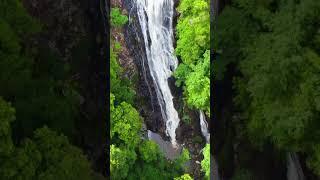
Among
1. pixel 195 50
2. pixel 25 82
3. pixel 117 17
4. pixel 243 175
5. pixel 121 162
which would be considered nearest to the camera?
pixel 25 82

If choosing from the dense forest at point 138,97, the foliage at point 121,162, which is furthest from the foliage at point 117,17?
the foliage at point 121,162

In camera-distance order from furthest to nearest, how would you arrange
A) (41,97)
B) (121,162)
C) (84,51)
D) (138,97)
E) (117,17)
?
(138,97) → (117,17) → (121,162) → (84,51) → (41,97)

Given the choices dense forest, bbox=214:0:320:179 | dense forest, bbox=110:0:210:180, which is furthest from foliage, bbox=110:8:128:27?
dense forest, bbox=214:0:320:179

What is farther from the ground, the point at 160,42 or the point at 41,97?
the point at 160,42

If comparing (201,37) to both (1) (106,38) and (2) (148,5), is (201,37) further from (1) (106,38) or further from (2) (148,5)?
(1) (106,38)

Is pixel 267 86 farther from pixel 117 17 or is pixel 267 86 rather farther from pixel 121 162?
pixel 117 17

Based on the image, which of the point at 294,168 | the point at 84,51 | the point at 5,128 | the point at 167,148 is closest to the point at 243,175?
the point at 294,168

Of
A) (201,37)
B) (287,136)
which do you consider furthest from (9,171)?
(201,37)
